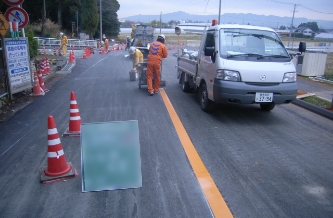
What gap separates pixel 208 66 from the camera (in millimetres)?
7398

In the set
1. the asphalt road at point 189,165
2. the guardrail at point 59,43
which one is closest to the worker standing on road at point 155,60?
the asphalt road at point 189,165

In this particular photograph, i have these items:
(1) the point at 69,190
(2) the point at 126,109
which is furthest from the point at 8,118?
(1) the point at 69,190

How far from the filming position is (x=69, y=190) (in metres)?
3.98

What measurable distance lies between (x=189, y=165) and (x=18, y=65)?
280 inches

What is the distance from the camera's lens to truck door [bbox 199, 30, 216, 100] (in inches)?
278

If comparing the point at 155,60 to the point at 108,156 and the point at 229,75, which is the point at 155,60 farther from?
the point at 108,156

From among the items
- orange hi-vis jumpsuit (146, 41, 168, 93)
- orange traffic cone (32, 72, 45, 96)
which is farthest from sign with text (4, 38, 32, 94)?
orange hi-vis jumpsuit (146, 41, 168, 93)

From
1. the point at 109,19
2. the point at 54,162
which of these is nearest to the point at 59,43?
the point at 109,19

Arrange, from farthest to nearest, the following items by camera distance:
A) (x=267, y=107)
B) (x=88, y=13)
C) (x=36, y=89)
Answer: (x=88, y=13)
(x=36, y=89)
(x=267, y=107)

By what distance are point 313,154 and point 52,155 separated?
4.11 metres

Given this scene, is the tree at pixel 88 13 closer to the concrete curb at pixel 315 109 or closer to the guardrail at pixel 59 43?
the guardrail at pixel 59 43

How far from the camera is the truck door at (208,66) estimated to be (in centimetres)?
707

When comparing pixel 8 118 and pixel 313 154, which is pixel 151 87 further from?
pixel 313 154

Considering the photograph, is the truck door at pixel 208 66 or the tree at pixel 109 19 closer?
the truck door at pixel 208 66
